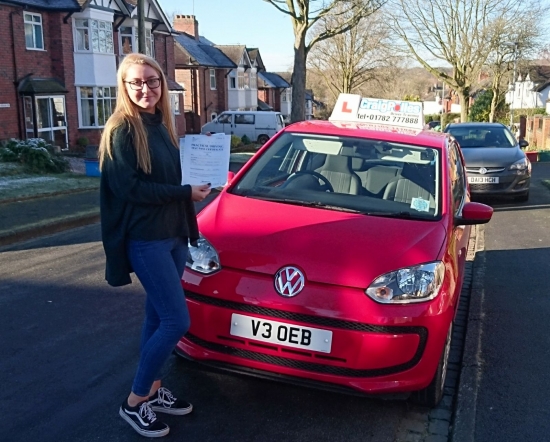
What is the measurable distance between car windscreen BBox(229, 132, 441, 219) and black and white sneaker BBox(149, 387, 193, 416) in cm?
157

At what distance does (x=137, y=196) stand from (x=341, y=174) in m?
2.23

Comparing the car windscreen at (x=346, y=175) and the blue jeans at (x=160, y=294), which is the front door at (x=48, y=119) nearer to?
the car windscreen at (x=346, y=175)

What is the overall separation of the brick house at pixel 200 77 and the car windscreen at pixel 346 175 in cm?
3929

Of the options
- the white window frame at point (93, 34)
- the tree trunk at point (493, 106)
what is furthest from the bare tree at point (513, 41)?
the white window frame at point (93, 34)

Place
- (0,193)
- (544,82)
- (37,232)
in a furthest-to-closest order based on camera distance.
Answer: (544,82)
(0,193)
(37,232)

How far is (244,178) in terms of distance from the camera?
493 centimetres

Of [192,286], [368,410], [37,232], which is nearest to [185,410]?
[192,286]

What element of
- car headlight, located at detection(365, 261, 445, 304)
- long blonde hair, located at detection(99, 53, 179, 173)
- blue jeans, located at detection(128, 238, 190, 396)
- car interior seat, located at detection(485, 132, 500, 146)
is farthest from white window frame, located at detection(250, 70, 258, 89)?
blue jeans, located at detection(128, 238, 190, 396)

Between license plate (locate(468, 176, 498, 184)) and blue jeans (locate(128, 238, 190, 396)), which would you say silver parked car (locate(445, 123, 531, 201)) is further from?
blue jeans (locate(128, 238, 190, 396))

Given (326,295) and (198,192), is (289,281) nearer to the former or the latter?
(326,295)

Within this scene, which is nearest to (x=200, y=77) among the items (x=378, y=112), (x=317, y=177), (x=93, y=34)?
(x=93, y=34)

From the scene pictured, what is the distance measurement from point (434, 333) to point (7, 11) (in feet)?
79.8

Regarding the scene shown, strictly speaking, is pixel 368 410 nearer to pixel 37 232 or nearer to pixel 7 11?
pixel 37 232

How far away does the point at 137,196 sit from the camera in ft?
10.1
